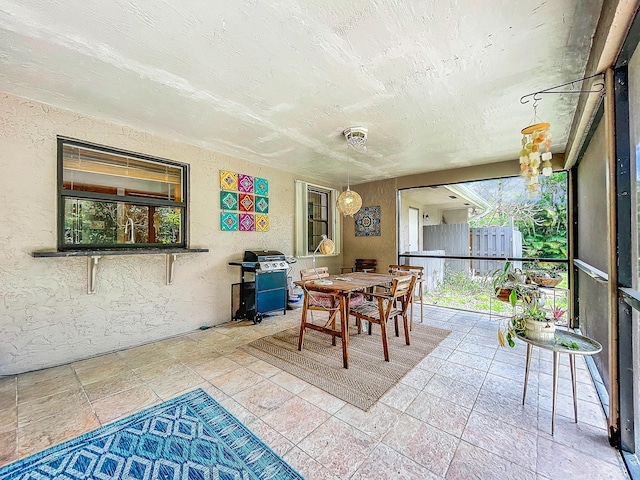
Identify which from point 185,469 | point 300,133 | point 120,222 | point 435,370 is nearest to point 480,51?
point 300,133

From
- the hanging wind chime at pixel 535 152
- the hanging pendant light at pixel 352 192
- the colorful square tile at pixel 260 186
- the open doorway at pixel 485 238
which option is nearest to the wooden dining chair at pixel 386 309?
the hanging pendant light at pixel 352 192

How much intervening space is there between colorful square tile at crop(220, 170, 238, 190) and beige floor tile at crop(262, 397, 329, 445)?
2.99 metres

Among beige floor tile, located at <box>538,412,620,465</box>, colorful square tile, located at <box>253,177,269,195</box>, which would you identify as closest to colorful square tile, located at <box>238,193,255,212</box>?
colorful square tile, located at <box>253,177,269,195</box>

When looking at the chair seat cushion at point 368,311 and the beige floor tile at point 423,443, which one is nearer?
the beige floor tile at point 423,443

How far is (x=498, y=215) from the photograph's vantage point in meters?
4.78

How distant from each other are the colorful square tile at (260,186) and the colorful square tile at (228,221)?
569 mm

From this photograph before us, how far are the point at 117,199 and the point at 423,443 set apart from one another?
11.9 ft

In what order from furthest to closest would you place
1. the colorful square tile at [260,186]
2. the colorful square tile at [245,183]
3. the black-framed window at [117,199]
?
the colorful square tile at [260,186]
the colorful square tile at [245,183]
the black-framed window at [117,199]

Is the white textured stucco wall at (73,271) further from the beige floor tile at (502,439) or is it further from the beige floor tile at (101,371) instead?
the beige floor tile at (502,439)

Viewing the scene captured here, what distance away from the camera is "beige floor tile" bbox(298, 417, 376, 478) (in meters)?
1.44

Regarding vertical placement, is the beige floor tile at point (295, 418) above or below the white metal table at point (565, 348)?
below

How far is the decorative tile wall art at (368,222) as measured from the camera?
5.64 meters

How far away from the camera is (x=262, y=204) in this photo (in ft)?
14.5

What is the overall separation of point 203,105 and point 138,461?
270cm
